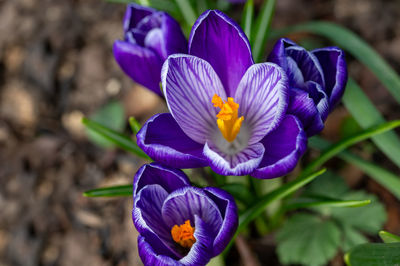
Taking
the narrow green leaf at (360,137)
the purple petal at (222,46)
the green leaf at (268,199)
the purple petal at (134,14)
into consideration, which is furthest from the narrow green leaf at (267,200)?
the purple petal at (134,14)

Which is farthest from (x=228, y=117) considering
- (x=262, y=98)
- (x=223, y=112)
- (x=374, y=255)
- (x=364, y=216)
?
(x=364, y=216)

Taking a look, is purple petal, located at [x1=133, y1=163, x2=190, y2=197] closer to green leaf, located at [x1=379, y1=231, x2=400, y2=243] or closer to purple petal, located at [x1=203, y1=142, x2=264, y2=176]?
purple petal, located at [x1=203, y1=142, x2=264, y2=176]

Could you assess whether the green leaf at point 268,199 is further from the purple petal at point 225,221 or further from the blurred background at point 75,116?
the blurred background at point 75,116

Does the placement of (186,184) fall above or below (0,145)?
above

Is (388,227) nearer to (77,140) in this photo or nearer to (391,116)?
(391,116)

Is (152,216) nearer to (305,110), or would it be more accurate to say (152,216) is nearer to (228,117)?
(228,117)

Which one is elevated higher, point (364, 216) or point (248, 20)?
point (248, 20)

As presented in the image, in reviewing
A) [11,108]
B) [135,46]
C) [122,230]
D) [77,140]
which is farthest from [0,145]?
[135,46]
